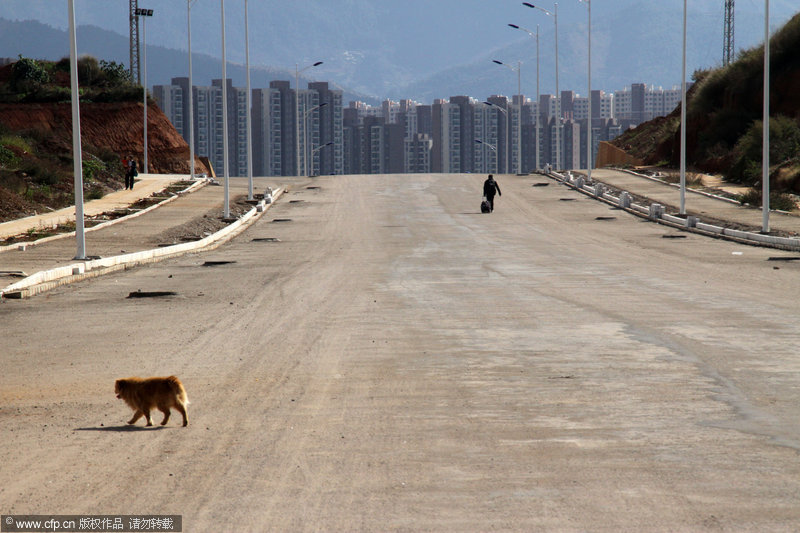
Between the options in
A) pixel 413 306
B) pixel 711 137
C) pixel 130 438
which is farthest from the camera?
pixel 711 137

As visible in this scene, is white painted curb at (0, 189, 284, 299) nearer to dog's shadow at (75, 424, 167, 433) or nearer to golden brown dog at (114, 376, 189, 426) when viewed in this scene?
dog's shadow at (75, 424, 167, 433)

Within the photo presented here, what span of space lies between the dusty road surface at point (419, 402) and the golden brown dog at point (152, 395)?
7.2 inches

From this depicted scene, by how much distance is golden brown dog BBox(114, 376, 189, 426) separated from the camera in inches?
301

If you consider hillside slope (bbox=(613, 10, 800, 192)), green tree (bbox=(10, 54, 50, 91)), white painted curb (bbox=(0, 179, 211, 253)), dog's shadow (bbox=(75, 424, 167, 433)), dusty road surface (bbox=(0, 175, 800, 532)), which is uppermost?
green tree (bbox=(10, 54, 50, 91))

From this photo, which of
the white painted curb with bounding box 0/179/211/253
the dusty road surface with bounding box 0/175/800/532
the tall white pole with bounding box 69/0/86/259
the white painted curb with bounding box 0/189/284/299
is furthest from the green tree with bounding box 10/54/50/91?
the dusty road surface with bounding box 0/175/800/532

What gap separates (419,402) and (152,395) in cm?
235

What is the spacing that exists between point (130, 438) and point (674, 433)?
13.6ft

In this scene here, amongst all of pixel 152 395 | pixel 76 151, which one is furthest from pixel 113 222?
pixel 152 395

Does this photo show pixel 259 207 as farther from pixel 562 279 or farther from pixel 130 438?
pixel 130 438

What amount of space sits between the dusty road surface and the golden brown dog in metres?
0.18

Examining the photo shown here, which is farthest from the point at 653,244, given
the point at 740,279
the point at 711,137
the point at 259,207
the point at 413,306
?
the point at 711,137

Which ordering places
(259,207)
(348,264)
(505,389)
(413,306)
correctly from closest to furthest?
1. (505,389)
2. (413,306)
3. (348,264)
4. (259,207)

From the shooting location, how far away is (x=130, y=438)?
24.7 ft

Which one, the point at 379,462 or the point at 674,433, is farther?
the point at 674,433
